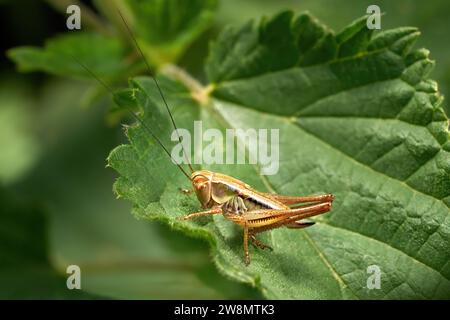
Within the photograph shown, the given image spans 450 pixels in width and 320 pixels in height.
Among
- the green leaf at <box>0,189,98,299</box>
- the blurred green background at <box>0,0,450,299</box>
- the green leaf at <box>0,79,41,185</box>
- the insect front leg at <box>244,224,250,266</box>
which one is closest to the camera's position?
the insect front leg at <box>244,224,250,266</box>

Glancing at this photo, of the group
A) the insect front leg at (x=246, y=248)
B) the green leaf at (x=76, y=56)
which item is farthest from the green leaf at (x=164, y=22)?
the insect front leg at (x=246, y=248)

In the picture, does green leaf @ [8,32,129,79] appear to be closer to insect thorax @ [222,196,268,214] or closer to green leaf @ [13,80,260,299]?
green leaf @ [13,80,260,299]

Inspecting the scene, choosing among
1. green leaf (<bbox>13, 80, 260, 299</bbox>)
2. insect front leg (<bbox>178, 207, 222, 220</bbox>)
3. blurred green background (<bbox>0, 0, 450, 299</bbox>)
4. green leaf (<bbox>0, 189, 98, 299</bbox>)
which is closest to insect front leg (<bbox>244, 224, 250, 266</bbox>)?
insect front leg (<bbox>178, 207, 222, 220</bbox>)

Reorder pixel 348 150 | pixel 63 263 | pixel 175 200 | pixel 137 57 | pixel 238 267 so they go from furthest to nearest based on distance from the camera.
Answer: pixel 63 263 < pixel 137 57 < pixel 348 150 < pixel 175 200 < pixel 238 267

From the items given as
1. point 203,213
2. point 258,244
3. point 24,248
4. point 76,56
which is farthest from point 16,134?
point 258,244

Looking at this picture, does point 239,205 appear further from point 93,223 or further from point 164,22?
point 93,223

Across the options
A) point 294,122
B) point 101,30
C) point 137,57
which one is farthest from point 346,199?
point 101,30
